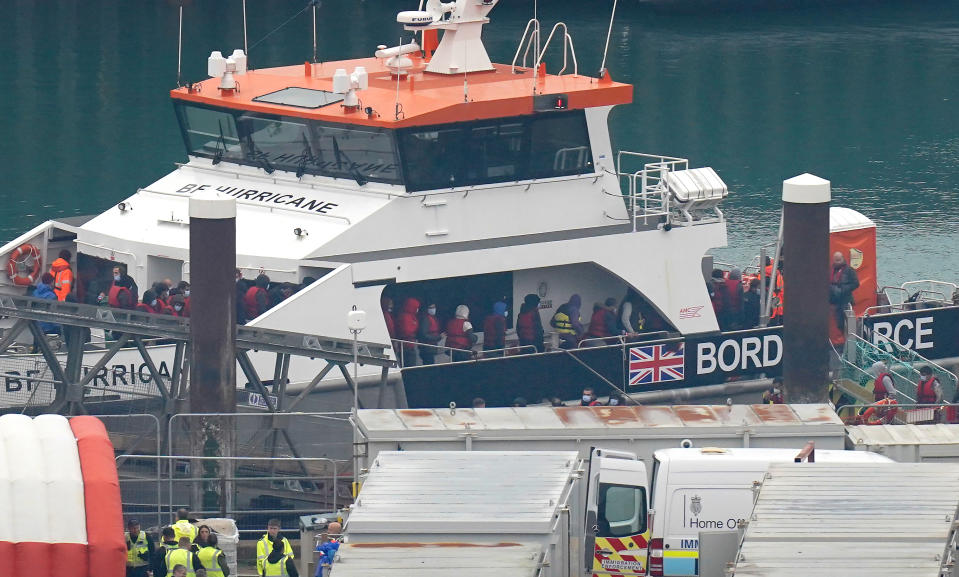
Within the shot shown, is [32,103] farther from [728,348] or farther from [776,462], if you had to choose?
[776,462]

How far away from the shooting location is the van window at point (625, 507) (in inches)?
568

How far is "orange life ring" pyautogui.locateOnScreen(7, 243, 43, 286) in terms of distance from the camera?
19875 mm

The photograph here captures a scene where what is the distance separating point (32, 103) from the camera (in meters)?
44.6

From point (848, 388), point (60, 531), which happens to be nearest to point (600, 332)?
point (848, 388)

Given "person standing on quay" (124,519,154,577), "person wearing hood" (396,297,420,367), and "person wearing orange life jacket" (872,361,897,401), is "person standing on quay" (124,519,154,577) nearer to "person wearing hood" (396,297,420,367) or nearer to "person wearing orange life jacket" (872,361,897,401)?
"person wearing hood" (396,297,420,367)

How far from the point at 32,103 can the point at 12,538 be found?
32370 millimetres

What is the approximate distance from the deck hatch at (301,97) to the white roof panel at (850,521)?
296 inches

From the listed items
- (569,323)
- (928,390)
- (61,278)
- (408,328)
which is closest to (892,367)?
(928,390)

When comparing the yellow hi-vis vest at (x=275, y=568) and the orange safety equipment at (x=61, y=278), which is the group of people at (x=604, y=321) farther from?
the yellow hi-vis vest at (x=275, y=568)

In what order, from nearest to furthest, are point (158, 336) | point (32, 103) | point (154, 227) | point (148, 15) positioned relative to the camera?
point (158, 336)
point (154, 227)
point (32, 103)
point (148, 15)

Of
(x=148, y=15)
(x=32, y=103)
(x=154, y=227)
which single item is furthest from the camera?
(x=148, y=15)

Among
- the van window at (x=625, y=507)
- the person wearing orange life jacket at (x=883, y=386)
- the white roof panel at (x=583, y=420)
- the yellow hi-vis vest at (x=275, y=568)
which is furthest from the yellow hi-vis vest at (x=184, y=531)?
the person wearing orange life jacket at (x=883, y=386)

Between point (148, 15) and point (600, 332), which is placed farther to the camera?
point (148, 15)

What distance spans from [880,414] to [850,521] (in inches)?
238
